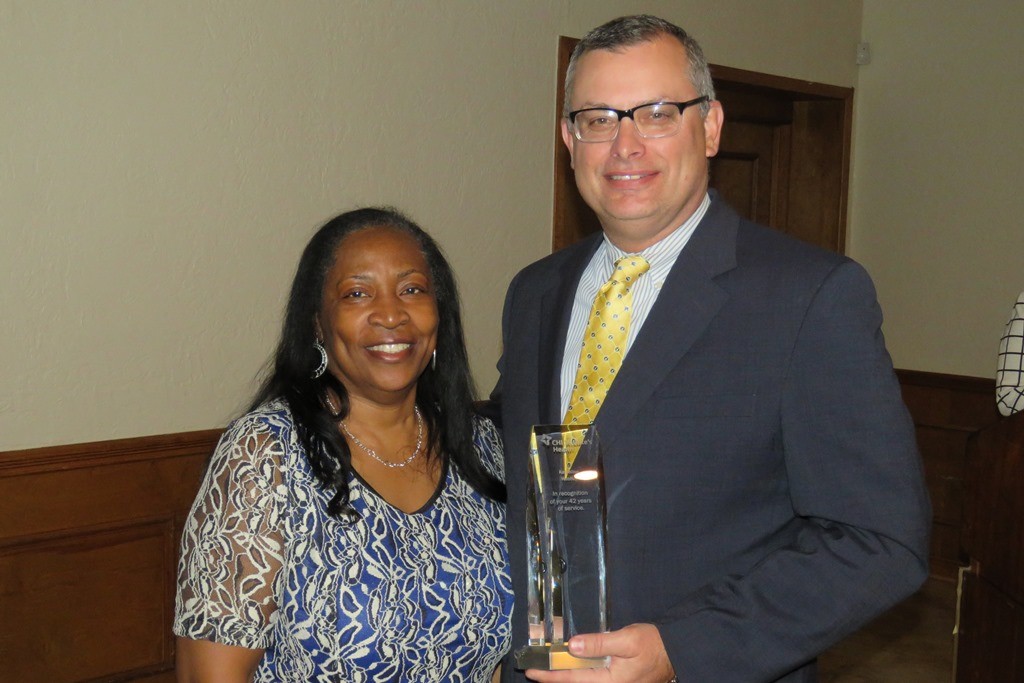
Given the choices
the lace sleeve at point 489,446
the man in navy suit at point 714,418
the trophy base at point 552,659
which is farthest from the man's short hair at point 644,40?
the trophy base at point 552,659

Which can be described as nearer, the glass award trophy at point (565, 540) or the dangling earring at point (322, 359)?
the glass award trophy at point (565, 540)

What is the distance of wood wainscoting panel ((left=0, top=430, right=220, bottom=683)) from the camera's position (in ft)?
9.11

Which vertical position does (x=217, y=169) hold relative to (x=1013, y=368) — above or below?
above

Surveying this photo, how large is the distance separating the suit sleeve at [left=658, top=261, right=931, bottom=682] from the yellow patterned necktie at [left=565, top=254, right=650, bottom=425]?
281 millimetres

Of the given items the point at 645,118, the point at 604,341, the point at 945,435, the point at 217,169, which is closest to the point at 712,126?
the point at 645,118

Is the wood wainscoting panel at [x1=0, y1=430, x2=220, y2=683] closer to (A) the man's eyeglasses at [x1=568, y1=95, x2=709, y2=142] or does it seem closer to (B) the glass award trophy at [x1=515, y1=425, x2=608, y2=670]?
(B) the glass award trophy at [x1=515, y1=425, x2=608, y2=670]

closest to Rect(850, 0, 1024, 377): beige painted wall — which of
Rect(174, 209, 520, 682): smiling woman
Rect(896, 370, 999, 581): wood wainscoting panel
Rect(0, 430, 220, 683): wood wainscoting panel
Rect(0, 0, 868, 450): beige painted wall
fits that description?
Rect(896, 370, 999, 581): wood wainscoting panel

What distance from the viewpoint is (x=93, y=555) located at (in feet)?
9.61

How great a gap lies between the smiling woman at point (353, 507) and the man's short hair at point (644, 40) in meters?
0.50

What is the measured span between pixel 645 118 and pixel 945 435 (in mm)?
4117

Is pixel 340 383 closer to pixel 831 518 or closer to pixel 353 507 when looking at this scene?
pixel 353 507

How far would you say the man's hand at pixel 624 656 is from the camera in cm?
144

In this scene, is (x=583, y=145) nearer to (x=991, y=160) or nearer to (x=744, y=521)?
(x=744, y=521)

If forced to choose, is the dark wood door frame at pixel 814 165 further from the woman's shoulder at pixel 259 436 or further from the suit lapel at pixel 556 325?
the woman's shoulder at pixel 259 436
